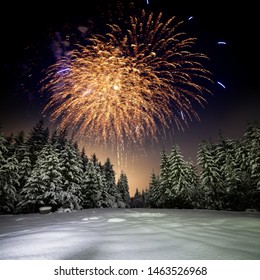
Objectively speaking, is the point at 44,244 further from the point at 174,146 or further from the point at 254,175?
the point at 174,146

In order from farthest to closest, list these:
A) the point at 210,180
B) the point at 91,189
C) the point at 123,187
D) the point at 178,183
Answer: the point at 123,187
the point at 91,189
the point at 178,183
the point at 210,180

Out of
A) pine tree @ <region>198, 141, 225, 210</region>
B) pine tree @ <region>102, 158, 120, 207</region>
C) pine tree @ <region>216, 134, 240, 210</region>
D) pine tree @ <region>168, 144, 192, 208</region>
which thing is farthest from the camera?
pine tree @ <region>102, 158, 120, 207</region>

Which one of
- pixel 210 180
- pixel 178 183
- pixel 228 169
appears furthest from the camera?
pixel 178 183

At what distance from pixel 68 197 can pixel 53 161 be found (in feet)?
14.8

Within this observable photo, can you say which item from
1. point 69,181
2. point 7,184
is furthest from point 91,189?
point 7,184

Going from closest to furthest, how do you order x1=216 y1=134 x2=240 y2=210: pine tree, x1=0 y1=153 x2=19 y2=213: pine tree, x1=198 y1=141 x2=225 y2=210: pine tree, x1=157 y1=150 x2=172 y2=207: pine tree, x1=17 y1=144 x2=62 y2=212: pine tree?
1. x1=0 y1=153 x2=19 y2=213: pine tree
2. x1=17 y1=144 x2=62 y2=212: pine tree
3. x1=216 y1=134 x2=240 y2=210: pine tree
4. x1=198 y1=141 x2=225 y2=210: pine tree
5. x1=157 y1=150 x2=172 y2=207: pine tree

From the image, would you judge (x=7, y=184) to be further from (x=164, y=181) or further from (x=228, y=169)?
(x=228, y=169)

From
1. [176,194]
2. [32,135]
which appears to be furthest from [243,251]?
[32,135]

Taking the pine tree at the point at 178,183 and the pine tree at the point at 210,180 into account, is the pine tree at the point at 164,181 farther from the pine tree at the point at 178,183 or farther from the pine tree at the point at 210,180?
the pine tree at the point at 210,180

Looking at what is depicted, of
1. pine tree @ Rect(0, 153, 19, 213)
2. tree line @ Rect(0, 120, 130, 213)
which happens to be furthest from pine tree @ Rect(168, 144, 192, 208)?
pine tree @ Rect(0, 153, 19, 213)

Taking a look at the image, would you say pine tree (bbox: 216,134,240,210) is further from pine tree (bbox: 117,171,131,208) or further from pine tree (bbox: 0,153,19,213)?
pine tree (bbox: 117,171,131,208)

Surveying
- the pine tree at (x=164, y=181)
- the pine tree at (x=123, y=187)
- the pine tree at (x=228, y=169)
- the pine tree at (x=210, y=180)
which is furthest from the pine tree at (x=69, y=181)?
the pine tree at (x=123, y=187)

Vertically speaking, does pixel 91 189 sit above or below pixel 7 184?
below

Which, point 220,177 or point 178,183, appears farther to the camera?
point 178,183
